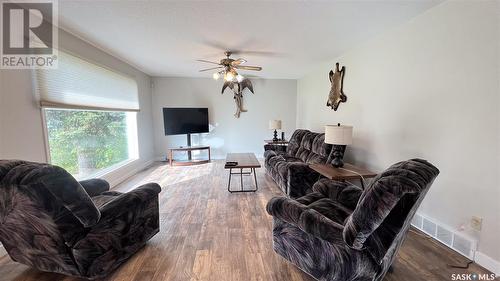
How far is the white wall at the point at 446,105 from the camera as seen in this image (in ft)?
5.81

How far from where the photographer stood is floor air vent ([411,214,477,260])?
1906mm

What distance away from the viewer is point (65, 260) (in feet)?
5.16

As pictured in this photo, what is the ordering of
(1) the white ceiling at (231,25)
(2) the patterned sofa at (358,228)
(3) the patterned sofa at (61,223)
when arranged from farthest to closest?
1. (1) the white ceiling at (231,25)
2. (3) the patterned sofa at (61,223)
3. (2) the patterned sofa at (358,228)

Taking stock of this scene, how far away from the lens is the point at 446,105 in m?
2.07

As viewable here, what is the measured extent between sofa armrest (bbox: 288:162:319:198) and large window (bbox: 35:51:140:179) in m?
3.09

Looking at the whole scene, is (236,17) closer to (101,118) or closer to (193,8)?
(193,8)

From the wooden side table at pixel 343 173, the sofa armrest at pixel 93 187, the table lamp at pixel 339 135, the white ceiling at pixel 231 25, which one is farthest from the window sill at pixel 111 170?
the table lamp at pixel 339 135

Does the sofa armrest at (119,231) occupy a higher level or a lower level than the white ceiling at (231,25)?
lower

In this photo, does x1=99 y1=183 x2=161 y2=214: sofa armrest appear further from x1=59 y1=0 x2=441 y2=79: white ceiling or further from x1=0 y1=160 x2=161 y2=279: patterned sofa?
x1=59 y1=0 x2=441 y2=79: white ceiling

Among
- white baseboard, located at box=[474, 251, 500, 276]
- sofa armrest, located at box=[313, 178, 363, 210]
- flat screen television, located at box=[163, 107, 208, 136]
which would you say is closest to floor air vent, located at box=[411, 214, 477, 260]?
white baseboard, located at box=[474, 251, 500, 276]

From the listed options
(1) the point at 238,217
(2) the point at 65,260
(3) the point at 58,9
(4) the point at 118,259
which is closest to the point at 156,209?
(4) the point at 118,259

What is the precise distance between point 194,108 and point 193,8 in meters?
3.77

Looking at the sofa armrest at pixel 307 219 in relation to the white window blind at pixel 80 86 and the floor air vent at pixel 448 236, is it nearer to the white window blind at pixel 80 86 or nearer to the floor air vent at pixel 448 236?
the floor air vent at pixel 448 236

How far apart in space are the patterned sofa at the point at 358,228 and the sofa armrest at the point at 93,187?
187 cm
